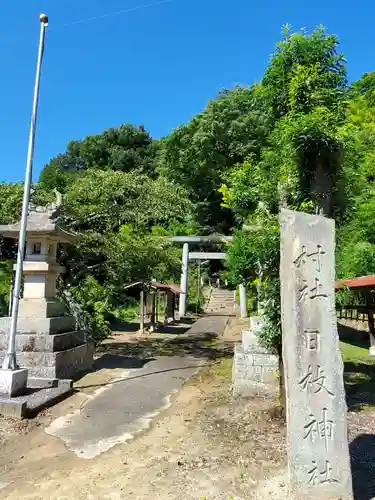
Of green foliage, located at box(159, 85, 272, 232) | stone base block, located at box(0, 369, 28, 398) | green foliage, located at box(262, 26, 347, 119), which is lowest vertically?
stone base block, located at box(0, 369, 28, 398)

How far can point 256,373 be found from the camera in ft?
25.1

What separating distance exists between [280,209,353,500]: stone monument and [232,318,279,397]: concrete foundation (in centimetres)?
388

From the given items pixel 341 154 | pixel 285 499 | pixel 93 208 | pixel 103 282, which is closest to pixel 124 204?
pixel 93 208

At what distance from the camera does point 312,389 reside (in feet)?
11.9

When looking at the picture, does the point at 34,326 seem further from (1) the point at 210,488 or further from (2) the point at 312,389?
(2) the point at 312,389

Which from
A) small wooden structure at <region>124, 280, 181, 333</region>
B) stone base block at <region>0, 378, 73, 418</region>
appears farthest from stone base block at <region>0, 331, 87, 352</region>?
small wooden structure at <region>124, 280, 181, 333</region>

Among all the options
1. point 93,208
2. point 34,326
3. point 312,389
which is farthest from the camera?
point 93,208

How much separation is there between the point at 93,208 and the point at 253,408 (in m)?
7.37

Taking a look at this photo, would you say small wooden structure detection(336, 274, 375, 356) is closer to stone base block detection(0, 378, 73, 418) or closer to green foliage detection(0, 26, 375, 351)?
green foliage detection(0, 26, 375, 351)

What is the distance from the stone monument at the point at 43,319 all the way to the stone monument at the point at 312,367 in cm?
583

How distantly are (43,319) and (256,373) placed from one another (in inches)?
172

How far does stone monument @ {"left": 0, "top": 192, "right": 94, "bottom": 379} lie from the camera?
8.27m

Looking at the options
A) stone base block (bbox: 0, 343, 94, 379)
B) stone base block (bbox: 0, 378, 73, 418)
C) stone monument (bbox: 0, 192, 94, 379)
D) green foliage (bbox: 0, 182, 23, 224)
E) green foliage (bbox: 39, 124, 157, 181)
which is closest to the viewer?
stone base block (bbox: 0, 378, 73, 418)

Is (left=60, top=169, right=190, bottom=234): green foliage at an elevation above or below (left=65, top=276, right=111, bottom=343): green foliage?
above
